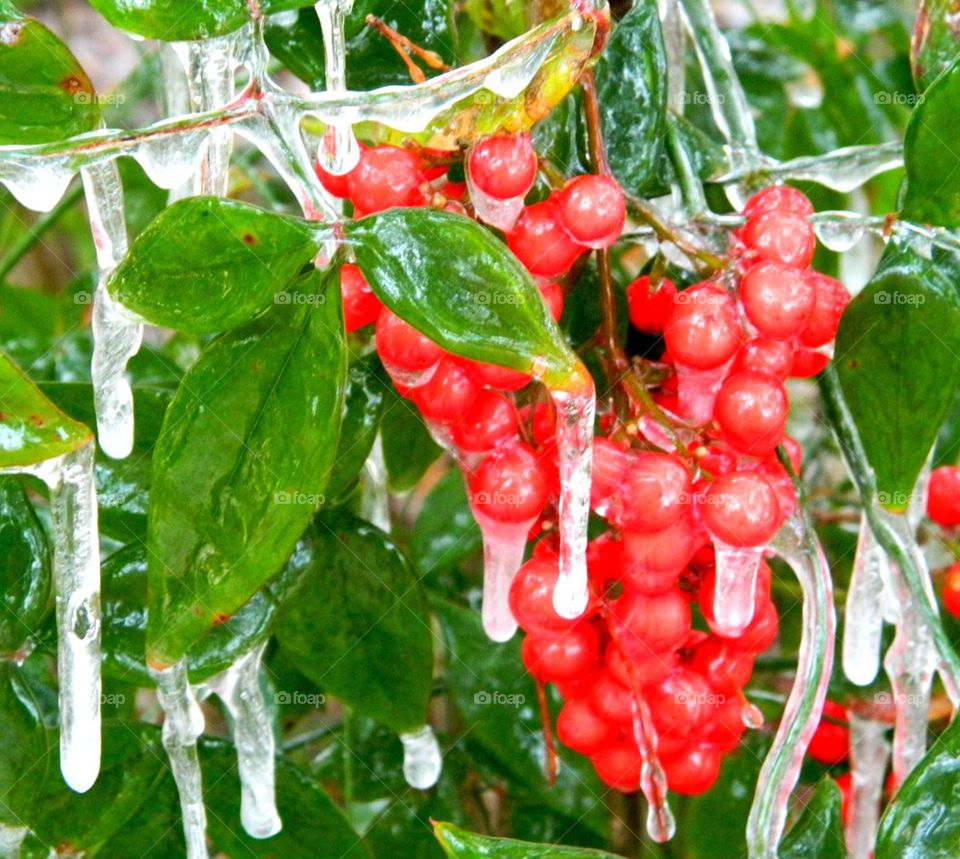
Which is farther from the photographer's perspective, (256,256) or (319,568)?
(319,568)

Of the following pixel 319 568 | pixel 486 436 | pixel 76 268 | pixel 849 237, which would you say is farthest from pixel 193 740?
pixel 76 268

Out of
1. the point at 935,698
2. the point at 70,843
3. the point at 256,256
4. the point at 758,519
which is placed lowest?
the point at 935,698

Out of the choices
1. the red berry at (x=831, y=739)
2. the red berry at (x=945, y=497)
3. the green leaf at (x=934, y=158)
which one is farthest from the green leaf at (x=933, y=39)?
the red berry at (x=831, y=739)

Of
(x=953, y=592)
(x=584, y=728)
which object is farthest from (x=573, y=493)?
(x=953, y=592)

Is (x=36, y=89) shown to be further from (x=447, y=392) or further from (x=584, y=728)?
(x=584, y=728)

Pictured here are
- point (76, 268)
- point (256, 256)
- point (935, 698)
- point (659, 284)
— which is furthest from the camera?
point (76, 268)

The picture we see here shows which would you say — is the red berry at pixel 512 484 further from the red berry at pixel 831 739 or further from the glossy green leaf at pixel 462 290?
the red berry at pixel 831 739

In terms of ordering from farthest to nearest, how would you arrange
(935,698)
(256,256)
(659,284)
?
(935,698) < (659,284) < (256,256)

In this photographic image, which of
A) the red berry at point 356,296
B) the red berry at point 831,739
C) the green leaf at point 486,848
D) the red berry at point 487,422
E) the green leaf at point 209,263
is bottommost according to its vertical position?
the red berry at point 831,739

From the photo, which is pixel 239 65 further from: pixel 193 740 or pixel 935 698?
pixel 935 698
